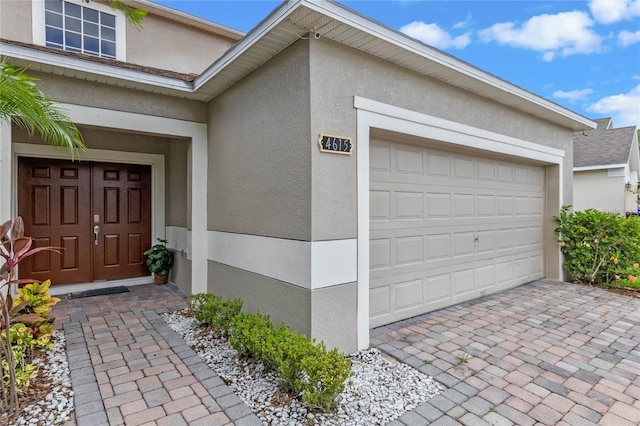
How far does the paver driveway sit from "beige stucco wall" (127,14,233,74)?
734 centimetres

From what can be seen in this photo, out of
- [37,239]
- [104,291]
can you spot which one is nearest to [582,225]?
[104,291]

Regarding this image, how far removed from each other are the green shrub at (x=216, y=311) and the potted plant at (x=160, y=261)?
2243 mm

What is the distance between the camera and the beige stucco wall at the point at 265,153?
3.10 metres

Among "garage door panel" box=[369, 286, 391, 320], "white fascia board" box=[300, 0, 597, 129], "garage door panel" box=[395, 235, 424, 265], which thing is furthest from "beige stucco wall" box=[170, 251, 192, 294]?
"white fascia board" box=[300, 0, 597, 129]

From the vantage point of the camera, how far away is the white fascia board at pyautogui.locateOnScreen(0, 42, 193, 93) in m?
3.45

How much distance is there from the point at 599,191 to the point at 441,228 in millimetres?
12126

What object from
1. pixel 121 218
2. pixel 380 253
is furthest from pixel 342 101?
pixel 121 218

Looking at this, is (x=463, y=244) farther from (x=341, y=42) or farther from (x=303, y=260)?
(x=341, y=42)

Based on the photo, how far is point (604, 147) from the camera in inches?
511

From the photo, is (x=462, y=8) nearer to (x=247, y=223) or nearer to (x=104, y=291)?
(x=247, y=223)

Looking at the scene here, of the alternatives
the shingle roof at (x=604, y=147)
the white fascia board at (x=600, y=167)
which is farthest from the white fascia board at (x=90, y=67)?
the white fascia board at (x=600, y=167)

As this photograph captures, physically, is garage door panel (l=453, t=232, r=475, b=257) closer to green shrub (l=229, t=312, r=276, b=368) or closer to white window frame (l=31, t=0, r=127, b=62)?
green shrub (l=229, t=312, r=276, b=368)

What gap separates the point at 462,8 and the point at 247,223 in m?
5.23

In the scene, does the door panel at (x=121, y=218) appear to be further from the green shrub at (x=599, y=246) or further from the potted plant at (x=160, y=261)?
the green shrub at (x=599, y=246)
